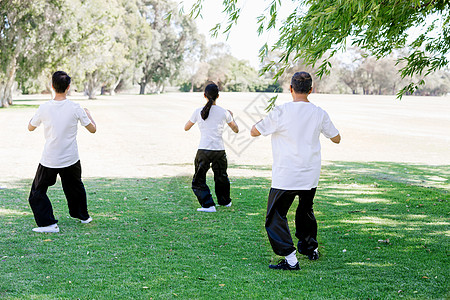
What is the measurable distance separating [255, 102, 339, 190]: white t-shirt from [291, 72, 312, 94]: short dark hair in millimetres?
152

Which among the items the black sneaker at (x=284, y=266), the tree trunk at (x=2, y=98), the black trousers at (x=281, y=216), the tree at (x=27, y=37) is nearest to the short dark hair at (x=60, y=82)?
the black trousers at (x=281, y=216)

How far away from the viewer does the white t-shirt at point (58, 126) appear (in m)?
6.18

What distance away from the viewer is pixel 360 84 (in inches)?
3649

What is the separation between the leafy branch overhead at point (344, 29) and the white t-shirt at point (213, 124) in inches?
63.4

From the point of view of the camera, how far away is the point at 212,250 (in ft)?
19.1

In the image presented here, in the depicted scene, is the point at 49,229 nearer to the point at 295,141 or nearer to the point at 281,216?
the point at 281,216

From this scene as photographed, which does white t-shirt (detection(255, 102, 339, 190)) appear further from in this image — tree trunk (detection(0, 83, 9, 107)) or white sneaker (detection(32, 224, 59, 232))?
tree trunk (detection(0, 83, 9, 107))

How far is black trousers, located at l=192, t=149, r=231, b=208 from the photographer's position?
776cm

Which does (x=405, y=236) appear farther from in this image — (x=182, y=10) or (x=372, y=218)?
(x=182, y=10)

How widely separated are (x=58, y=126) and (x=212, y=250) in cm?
257

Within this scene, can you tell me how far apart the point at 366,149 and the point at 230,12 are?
16.7 meters

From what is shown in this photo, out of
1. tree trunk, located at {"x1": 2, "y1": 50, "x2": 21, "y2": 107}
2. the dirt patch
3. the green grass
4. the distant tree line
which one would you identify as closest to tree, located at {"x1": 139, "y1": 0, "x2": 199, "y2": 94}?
the distant tree line

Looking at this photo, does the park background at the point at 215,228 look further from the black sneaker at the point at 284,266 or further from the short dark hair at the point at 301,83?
the short dark hair at the point at 301,83

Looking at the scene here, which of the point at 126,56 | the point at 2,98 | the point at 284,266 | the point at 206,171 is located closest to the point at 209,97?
the point at 206,171
